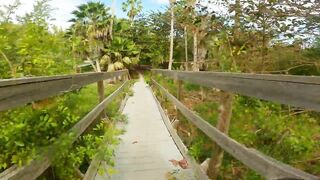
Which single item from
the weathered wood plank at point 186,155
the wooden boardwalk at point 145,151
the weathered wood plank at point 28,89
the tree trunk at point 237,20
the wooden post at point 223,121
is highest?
the tree trunk at point 237,20

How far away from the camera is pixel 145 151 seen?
4438 millimetres

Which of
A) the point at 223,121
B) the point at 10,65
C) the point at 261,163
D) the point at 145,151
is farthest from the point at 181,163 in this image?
the point at 261,163

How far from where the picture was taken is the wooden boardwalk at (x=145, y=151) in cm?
361

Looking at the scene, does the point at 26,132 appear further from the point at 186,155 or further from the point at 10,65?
the point at 186,155

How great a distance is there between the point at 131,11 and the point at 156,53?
6.03 meters

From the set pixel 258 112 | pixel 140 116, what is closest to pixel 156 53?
pixel 140 116

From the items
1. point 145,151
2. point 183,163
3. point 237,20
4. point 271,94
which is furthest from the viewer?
point 237,20

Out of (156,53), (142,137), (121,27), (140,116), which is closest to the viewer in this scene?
(142,137)

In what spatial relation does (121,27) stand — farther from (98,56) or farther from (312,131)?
(312,131)

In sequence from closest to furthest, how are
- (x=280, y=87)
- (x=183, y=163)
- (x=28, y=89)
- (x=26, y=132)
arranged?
(x=280, y=87) → (x=28, y=89) → (x=26, y=132) → (x=183, y=163)

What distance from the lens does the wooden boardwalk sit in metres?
3.61

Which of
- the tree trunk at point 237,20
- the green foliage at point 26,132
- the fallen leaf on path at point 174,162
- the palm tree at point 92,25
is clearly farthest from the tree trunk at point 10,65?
the palm tree at point 92,25

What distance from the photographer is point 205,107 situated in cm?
580

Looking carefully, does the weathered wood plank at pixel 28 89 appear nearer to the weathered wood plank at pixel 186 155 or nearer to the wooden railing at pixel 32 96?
the wooden railing at pixel 32 96
